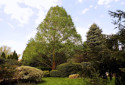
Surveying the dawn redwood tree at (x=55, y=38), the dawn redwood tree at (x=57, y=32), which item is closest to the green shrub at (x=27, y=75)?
the dawn redwood tree at (x=55, y=38)

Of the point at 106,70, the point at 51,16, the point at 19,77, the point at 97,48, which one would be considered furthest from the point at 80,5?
the point at 51,16

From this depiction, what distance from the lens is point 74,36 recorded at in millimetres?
15258

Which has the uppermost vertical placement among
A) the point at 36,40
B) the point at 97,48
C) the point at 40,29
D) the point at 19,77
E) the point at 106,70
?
the point at 40,29

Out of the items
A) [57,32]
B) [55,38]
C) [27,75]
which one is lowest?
[27,75]

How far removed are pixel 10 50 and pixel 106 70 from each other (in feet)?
142

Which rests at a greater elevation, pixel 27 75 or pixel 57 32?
pixel 57 32

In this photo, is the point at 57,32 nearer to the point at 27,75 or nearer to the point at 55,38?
the point at 55,38

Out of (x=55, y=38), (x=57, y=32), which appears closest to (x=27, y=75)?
(x=55, y=38)

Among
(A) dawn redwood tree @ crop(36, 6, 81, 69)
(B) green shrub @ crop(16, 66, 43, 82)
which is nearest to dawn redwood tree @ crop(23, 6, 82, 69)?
(A) dawn redwood tree @ crop(36, 6, 81, 69)

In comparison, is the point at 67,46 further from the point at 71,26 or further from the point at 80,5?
the point at 80,5

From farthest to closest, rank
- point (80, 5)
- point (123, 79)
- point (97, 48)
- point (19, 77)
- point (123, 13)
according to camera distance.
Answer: point (19, 77), point (80, 5), point (97, 48), point (123, 79), point (123, 13)

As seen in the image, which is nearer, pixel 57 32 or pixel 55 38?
pixel 55 38

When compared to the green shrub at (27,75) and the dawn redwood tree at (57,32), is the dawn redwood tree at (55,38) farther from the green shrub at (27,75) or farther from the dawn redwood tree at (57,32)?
the green shrub at (27,75)

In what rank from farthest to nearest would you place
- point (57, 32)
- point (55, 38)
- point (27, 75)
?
point (57, 32) → point (55, 38) → point (27, 75)
